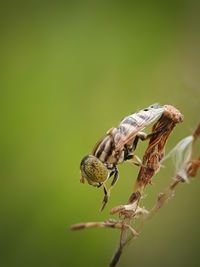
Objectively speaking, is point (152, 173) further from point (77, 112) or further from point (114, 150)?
point (77, 112)

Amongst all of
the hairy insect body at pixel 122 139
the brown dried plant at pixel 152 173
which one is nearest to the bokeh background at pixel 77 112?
the hairy insect body at pixel 122 139

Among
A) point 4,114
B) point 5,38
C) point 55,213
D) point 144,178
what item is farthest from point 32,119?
point 144,178

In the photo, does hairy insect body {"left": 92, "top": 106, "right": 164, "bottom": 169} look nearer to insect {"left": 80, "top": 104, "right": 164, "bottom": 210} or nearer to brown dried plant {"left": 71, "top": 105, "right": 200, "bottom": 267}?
insect {"left": 80, "top": 104, "right": 164, "bottom": 210}

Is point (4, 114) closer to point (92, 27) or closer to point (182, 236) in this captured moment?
point (92, 27)

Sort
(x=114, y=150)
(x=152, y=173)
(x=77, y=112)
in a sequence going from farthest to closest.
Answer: (x=77, y=112) → (x=114, y=150) → (x=152, y=173)

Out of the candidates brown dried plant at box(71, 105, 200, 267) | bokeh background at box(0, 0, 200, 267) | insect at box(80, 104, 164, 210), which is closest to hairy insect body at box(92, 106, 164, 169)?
insect at box(80, 104, 164, 210)

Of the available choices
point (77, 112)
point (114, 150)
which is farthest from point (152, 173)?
point (77, 112)

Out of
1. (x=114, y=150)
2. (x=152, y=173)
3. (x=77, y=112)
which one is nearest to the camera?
(x=152, y=173)
